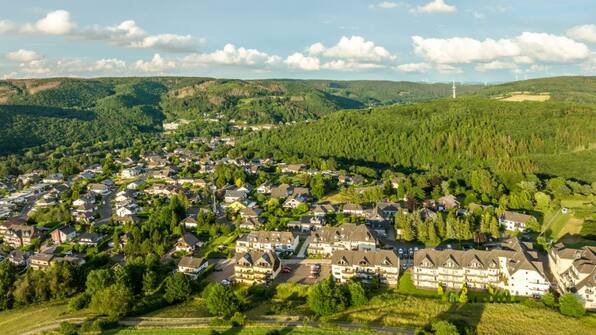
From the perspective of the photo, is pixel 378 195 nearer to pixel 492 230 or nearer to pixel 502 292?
pixel 492 230

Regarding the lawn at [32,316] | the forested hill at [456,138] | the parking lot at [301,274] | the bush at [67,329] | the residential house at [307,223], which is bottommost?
the lawn at [32,316]

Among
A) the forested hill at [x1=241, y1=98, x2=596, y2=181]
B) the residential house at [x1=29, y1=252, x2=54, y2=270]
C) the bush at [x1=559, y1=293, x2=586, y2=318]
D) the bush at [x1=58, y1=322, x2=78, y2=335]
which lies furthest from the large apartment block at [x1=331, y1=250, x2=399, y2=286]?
the forested hill at [x1=241, y1=98, x2=596, y2=181]

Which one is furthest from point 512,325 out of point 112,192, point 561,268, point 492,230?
point 112,192

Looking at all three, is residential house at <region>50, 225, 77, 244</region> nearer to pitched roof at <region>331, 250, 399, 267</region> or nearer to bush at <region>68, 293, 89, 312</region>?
bush at <region>68, 293, 89, 312</region>

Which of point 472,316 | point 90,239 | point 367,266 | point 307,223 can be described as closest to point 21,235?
point 90,239


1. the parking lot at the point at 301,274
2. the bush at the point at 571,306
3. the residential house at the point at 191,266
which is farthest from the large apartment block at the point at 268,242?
the bush at the point at 571,306

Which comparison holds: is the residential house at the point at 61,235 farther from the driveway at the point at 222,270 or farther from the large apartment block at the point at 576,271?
the large apartment block at the point at 576,271
